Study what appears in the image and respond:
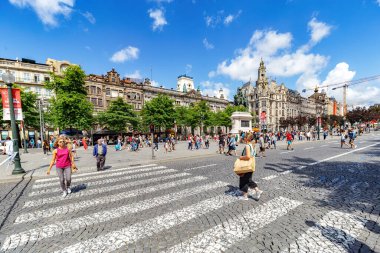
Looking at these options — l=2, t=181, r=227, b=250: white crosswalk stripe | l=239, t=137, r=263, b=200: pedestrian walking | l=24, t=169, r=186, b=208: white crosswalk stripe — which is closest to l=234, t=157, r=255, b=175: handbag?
l=239, t=137, r=263, b=200: pedestrian walking

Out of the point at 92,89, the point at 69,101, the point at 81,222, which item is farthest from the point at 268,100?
the point at 81,222

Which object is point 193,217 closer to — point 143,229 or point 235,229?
point 235,229

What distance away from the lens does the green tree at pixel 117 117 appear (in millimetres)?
39531

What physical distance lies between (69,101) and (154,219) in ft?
97.3

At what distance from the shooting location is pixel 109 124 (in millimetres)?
40062

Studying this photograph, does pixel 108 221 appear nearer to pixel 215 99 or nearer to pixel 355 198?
pixel 355 198

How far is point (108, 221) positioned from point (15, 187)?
243 inches

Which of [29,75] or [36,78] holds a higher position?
[29,75]

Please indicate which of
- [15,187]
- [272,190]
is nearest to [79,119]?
[15,187]

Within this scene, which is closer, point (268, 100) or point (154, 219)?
point (154, 219)

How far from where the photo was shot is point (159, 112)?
43.5 m

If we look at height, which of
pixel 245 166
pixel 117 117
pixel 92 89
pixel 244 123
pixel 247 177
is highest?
pixel 92 89

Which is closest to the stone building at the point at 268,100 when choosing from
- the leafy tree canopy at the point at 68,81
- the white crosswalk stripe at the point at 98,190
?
the leafy tree canopy at the point at 68,81

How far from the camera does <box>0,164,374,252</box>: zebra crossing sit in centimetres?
362
